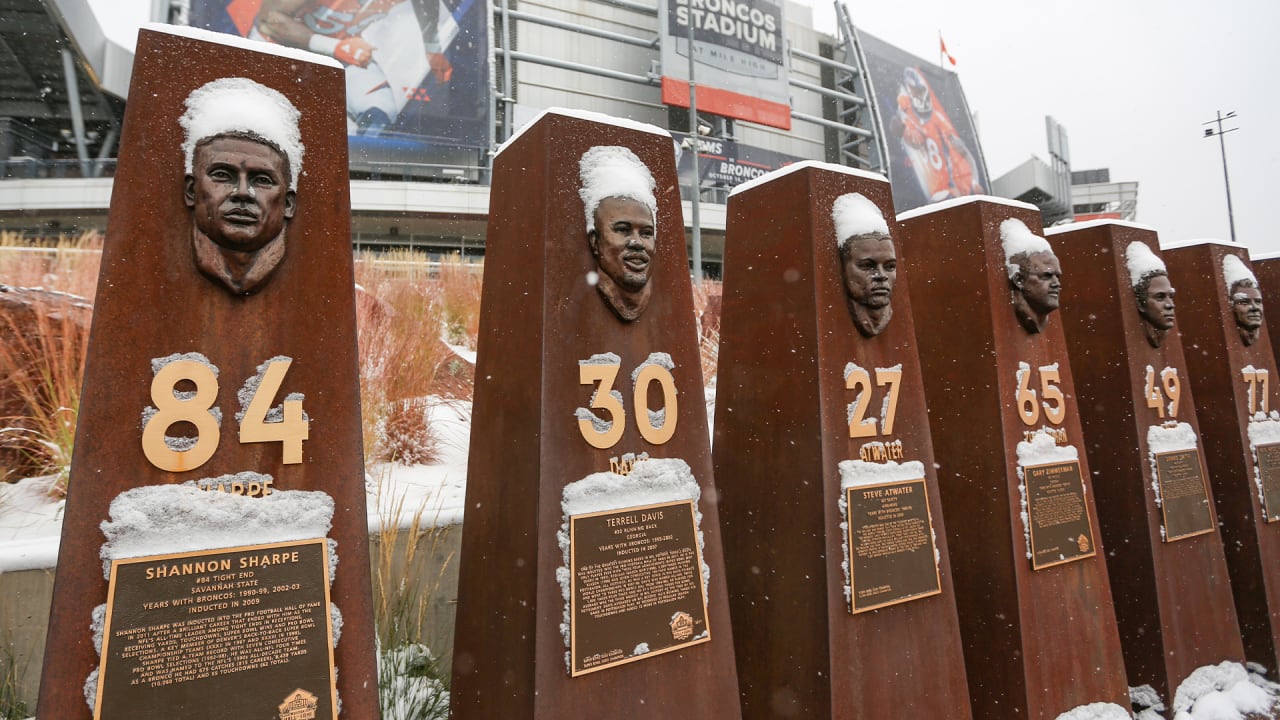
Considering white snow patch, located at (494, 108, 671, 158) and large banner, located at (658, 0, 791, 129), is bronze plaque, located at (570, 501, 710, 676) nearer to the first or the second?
white snow patch, located at (494, 108, 671, 158)

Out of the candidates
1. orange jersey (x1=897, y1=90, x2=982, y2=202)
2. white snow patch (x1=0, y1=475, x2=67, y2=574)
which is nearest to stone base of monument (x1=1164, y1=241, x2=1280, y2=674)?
white snow patch (x1=0, y1=475, x2=67, y2=574)

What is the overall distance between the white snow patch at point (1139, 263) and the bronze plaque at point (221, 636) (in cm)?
536

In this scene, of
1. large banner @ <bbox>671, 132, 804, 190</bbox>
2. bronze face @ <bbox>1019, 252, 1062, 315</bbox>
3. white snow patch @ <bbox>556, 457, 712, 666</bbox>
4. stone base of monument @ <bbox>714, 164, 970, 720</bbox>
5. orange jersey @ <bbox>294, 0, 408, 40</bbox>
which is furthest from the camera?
large banner @ <bbox>671, 132, 804, 190</bbox>

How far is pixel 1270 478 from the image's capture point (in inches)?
210

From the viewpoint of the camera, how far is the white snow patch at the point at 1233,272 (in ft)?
17.9

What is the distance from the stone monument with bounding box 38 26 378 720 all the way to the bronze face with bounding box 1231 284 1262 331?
22.0 ft

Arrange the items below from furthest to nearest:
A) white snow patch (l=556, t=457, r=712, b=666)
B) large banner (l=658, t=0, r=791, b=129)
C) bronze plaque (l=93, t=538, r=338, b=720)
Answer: large banner (l=658, t=0, r=791, b=129) → white snow patch (l=556, t=457, r=712, b=666) → bronze plaque (l=93, t=538, r=338, b=720)

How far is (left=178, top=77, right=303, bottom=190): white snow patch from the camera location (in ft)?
6.94

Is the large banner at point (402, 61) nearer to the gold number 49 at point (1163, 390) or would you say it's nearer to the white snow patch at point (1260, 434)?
the gold number 49 at point (1163, 390)

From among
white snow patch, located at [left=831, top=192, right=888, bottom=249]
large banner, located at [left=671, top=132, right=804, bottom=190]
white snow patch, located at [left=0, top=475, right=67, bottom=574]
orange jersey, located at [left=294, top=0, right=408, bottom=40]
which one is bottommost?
white snow patch, located at [left=0, top=475, right=67, bottom=574]

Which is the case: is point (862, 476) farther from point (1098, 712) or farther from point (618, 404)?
point (1098, 712)

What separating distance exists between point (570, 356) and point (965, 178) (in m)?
40.6

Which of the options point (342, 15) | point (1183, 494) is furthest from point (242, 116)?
point (342, 15)

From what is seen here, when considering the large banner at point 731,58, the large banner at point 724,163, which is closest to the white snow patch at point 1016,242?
the large banner at point 724,163
